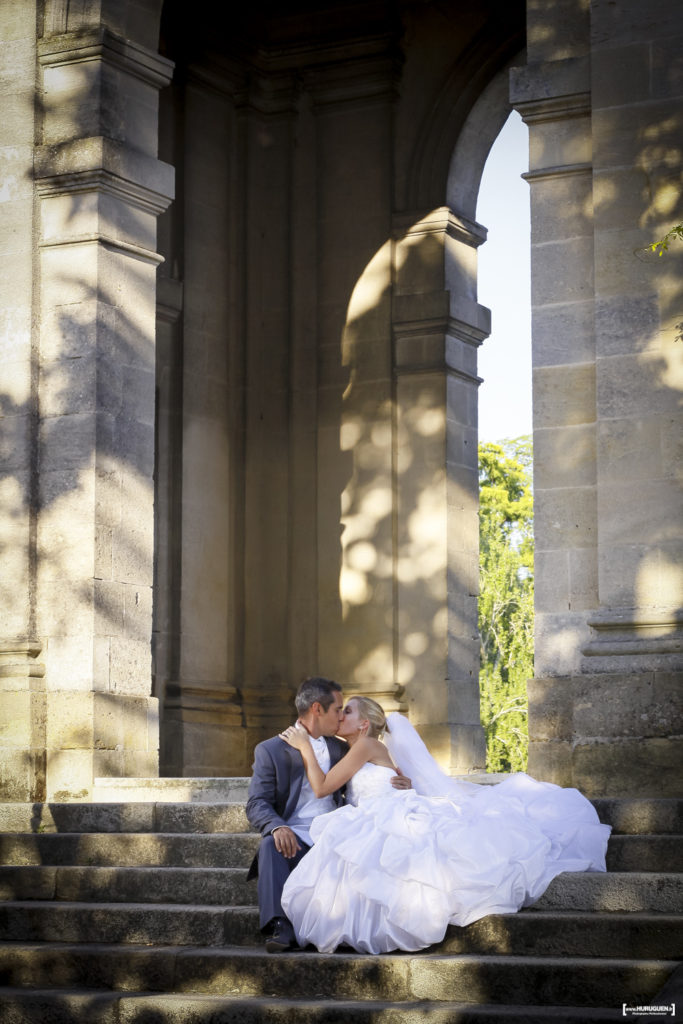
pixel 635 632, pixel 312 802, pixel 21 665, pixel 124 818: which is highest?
pixel 635 632

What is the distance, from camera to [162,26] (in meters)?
15.8

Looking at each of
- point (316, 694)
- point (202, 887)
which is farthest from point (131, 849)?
point (316, 694)

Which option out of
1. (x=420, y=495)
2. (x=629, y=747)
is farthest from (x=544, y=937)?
(x=420, y=495)

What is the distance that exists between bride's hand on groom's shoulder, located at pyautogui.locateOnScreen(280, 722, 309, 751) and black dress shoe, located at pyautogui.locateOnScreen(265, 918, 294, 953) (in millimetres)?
940

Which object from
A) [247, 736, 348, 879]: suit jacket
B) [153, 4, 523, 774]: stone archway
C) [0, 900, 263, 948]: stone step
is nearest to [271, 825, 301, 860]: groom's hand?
[247, 736, 348, 879]: suit jacket

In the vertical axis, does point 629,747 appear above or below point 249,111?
below

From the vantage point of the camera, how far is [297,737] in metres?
8.16

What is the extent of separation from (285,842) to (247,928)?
0.55 metres

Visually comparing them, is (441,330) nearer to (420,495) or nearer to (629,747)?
(420,495)

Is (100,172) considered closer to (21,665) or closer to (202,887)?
(21,665)

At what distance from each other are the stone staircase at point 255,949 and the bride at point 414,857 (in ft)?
0.37

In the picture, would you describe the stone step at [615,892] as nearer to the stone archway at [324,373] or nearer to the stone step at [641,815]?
the stone step at [641,815]

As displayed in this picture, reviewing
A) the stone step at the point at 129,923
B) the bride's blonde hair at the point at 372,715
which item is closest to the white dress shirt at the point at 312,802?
the bride's blonde hair at the point at 372,715

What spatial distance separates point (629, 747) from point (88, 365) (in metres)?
4.97
